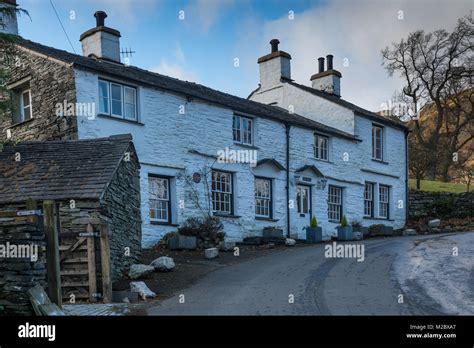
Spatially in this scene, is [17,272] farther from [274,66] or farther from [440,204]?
[440,204]

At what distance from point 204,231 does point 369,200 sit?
472 inches

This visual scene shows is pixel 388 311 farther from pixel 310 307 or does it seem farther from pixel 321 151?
pixel 321 151

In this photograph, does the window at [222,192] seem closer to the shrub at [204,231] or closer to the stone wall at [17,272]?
the shrub at [204,231]

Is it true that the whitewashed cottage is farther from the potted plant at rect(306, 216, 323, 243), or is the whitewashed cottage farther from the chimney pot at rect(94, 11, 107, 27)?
the potted plant at rect(306, 216, 323, 243)

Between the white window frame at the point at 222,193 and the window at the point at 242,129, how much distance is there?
161cm

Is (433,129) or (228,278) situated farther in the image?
(433,129)

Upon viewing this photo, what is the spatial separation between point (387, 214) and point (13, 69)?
19858 millimetres

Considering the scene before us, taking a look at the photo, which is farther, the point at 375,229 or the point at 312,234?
the point at 375,229

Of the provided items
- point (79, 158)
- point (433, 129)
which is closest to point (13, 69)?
point (79, 158)

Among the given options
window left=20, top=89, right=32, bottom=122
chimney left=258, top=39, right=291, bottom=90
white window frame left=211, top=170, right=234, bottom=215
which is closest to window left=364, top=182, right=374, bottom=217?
chimney left=258, top=39, right=291, bottom=90

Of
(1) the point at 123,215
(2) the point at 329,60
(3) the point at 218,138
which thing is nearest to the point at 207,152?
(3) the point at 218,138

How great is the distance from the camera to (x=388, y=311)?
7.32 m

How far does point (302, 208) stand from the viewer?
2161 centimetres

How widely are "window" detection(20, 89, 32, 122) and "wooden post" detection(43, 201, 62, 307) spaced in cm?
1026
